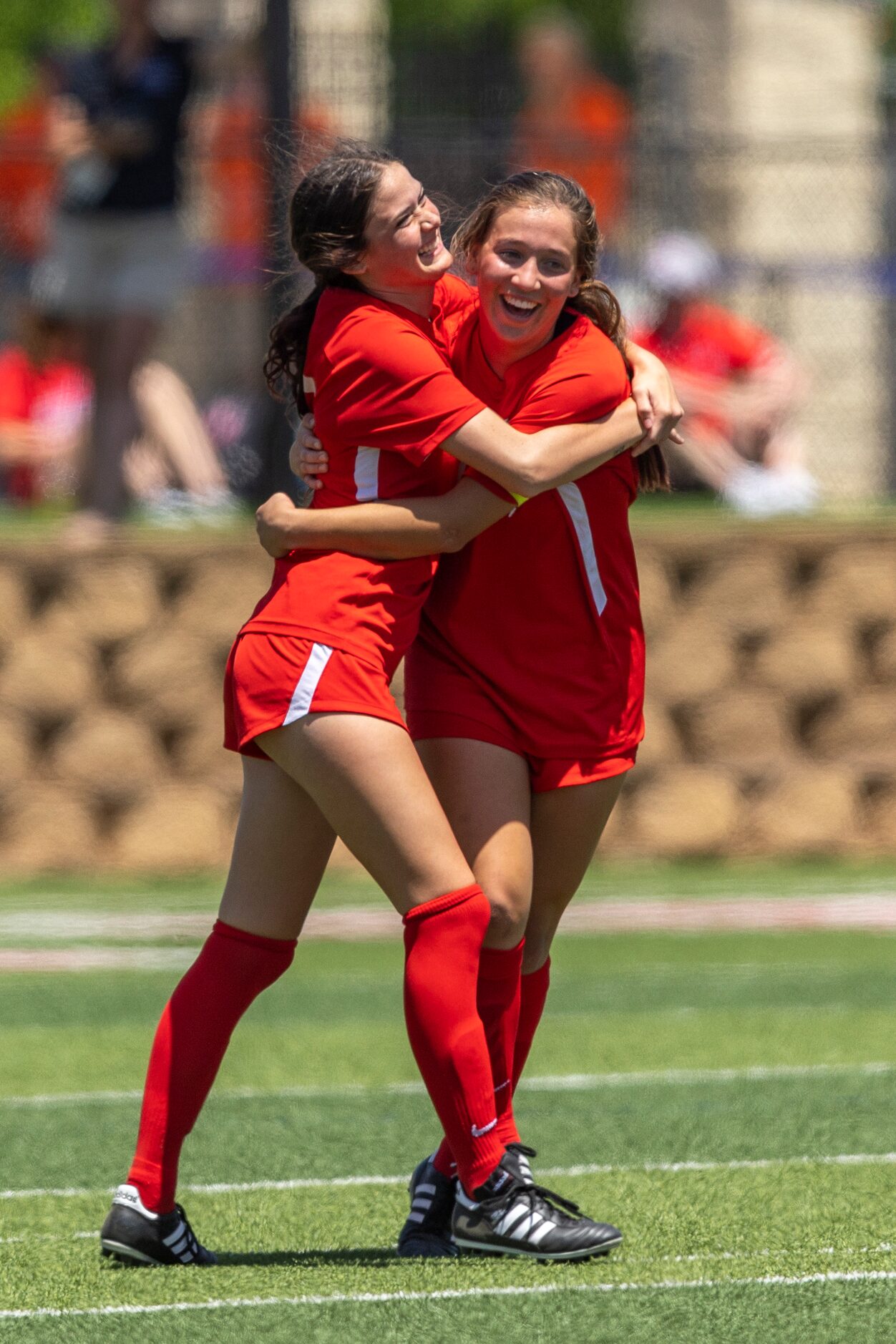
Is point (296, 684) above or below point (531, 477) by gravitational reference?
below

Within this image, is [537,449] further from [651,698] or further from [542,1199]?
[651,698]

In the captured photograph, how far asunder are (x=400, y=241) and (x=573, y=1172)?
217 cm

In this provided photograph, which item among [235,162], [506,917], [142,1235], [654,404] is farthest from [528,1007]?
[235,162]

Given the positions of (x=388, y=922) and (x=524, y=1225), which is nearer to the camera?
(x=524, y=1225)

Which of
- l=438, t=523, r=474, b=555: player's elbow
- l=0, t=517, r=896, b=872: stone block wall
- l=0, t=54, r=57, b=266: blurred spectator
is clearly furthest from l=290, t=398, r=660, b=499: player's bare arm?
l=0, t=54, r=57, b=266: blurred spectator

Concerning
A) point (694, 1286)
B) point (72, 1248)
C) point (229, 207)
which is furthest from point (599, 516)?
point (229, 207)

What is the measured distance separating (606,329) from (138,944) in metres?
4.92

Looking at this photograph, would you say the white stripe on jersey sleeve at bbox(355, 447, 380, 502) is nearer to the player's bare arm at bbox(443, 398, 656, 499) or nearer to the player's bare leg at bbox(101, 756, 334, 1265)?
the player's bare arm at bbox(443, 398, 656, 499)

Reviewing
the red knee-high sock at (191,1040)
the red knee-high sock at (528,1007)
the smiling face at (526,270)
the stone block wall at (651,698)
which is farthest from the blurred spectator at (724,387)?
the red knee-high sock at (191,1040)

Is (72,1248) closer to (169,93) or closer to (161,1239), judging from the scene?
(161,1239)

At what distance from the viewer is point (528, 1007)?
4852mm

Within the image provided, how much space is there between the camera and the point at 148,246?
11.0 m

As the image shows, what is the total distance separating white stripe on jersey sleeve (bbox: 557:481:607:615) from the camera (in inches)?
181

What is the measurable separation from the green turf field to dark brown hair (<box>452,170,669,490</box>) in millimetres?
1558
